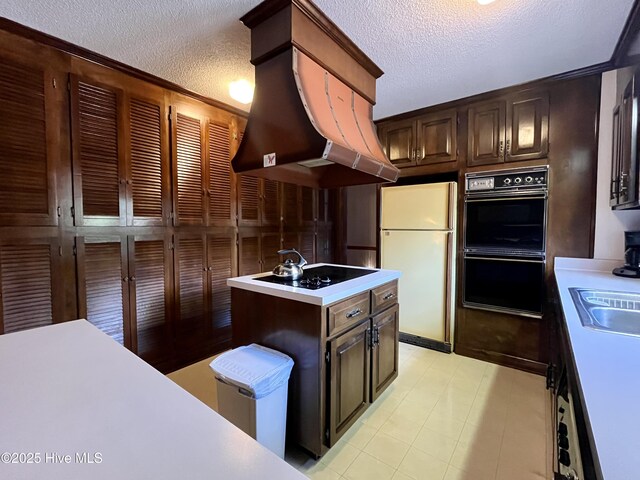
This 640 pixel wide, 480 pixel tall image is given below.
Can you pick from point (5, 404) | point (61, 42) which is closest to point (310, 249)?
point (61, 42)

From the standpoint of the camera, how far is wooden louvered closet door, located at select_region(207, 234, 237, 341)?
2.76m

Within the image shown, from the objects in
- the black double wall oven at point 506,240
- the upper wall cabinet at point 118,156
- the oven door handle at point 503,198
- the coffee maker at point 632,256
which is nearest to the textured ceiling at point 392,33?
the upper wall cabinet at point 118,156

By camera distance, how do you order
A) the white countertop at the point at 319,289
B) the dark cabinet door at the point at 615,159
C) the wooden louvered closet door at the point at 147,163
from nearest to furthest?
the white countertop at the point at 319,289
the dark cabinet door at the point at 615,159
the wooden louvered closet door at the point at 147,163

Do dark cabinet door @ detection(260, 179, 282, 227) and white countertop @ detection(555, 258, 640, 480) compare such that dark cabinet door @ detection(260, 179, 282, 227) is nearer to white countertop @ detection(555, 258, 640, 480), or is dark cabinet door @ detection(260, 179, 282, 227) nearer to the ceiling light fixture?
the ceiling light fixture

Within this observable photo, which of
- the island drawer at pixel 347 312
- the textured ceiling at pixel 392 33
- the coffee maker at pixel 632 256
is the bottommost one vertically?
the island drawer at pixel 347 312

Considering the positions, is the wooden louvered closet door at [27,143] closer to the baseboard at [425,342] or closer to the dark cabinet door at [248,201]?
the dark cabinet door at [248,201]

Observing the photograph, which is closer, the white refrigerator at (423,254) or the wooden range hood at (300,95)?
the wooden range hood at (300,95)

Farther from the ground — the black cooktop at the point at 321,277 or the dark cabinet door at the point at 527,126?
the dark cabinet door at the point at 527,126

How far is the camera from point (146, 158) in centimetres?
231

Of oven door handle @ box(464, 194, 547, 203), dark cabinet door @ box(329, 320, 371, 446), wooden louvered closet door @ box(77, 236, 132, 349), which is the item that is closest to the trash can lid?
dark cabinet door @ box(329, 320, 371, 446)

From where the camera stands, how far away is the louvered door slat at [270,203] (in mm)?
3215

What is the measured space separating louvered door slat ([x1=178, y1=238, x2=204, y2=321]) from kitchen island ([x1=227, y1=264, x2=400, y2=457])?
35.6 inches

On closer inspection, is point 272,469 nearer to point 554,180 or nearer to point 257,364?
point 257,364

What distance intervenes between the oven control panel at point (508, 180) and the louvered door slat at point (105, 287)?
9.89 ft
